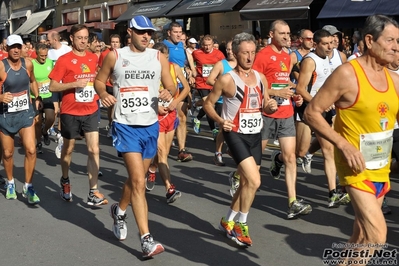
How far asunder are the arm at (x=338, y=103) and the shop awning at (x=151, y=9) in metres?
22.7

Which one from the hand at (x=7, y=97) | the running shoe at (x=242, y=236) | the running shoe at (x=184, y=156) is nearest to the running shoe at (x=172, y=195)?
the running shoe at (x=242, y=236)

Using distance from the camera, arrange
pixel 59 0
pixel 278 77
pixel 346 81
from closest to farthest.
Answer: pixel 346 81 < pixel 278 77 < pixel 59 0

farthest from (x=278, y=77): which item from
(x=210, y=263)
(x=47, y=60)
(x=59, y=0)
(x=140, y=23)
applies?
(x=59, y=0)

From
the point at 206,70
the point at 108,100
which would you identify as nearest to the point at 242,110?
the point at 108,100

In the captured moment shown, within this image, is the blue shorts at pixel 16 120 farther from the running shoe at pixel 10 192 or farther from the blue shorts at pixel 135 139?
the blue shorts at pixel 135 139

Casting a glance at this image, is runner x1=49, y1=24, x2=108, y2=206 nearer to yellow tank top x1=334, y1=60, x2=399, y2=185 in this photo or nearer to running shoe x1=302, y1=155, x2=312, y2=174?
running shoe x1=302, y1=155, x2=312, y2=174

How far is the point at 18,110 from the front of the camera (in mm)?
8422

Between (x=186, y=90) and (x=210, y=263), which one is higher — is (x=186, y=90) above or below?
above

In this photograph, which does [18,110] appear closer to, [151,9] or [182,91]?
[182,91]

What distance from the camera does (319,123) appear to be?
15.2 ft

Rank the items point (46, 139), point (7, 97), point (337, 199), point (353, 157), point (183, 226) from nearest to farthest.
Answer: point (353, 157) < point (183, 226) < point (337, 199) < point (7, 97) < point (46, 139)

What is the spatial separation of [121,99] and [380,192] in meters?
2.61

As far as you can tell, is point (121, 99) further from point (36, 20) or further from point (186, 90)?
point (36, 20)

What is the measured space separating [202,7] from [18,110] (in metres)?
16.8
